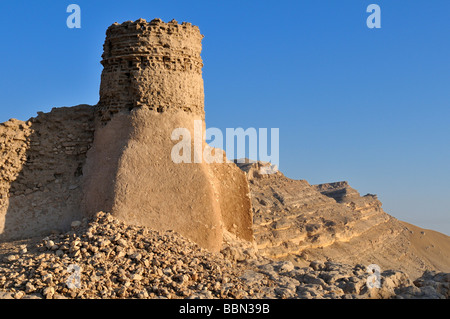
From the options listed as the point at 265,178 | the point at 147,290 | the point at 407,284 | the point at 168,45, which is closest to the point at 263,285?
the point at 147,290

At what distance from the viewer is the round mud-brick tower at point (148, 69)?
10625 mm

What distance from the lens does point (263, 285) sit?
863 centimetres

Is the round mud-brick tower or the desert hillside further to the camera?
the desert hillside

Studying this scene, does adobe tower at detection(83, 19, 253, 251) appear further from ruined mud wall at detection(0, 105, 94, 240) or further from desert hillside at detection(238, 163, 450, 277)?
desert hillside at detection(238, 163, 450, 277)

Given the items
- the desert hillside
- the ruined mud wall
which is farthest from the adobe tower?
the desert hillside

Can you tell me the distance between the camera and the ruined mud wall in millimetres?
10406

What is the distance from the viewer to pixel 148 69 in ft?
34.9

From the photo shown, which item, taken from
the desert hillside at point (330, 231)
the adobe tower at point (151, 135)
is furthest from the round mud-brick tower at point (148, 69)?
the desert hillside at point (330, 231)

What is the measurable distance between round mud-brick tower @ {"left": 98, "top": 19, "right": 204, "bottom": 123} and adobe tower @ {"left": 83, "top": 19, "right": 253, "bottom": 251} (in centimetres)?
2

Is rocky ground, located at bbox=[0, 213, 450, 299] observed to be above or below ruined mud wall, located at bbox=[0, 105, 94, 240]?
below

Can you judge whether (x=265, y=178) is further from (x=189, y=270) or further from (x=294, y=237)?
(x=189, y=270)

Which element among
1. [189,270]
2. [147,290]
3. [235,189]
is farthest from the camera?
[235,189]

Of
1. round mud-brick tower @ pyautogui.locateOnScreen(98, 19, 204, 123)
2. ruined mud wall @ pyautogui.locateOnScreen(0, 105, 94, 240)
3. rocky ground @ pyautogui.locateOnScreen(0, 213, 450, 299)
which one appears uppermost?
round mud-brick tower @ pyautogui.locateOnScreen(98, 19, 204, 123)
